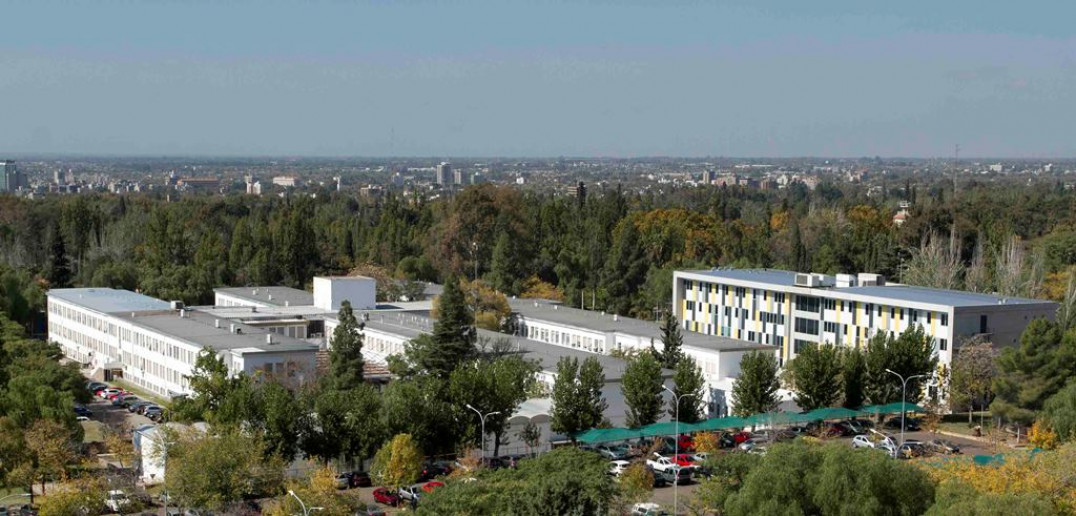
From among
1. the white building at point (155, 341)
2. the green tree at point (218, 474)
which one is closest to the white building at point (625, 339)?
the white building at point (155, 341)

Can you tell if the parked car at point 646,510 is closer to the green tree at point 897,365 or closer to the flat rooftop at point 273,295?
the green tree at point 897,365

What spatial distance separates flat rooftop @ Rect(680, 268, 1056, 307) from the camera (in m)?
54.9

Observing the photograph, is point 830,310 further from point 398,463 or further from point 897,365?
point 398,463

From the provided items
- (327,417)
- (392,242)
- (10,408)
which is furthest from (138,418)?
(392,242)

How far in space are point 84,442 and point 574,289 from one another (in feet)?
135

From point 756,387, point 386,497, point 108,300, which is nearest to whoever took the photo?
point 386,497

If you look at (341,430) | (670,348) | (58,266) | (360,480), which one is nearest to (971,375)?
(670,348)

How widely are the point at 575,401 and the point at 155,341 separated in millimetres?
22070

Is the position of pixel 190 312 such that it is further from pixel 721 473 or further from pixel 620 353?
pixel 721 473

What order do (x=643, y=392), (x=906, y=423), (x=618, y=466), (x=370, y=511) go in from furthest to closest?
1. (x=906, y=423)
2. (x=643, y=392)
3. (x=618, y=466)
4. (x=370, y=511)

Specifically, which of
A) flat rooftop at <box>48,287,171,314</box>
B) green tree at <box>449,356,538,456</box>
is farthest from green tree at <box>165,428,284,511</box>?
flat rooftop at <box>48,287,171,314</box>

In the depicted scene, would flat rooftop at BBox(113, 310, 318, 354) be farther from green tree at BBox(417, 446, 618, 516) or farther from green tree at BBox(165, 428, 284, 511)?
green tree at BBox(417, 446, 618, 516)

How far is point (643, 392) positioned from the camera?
148 feet

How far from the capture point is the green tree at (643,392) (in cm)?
4528
